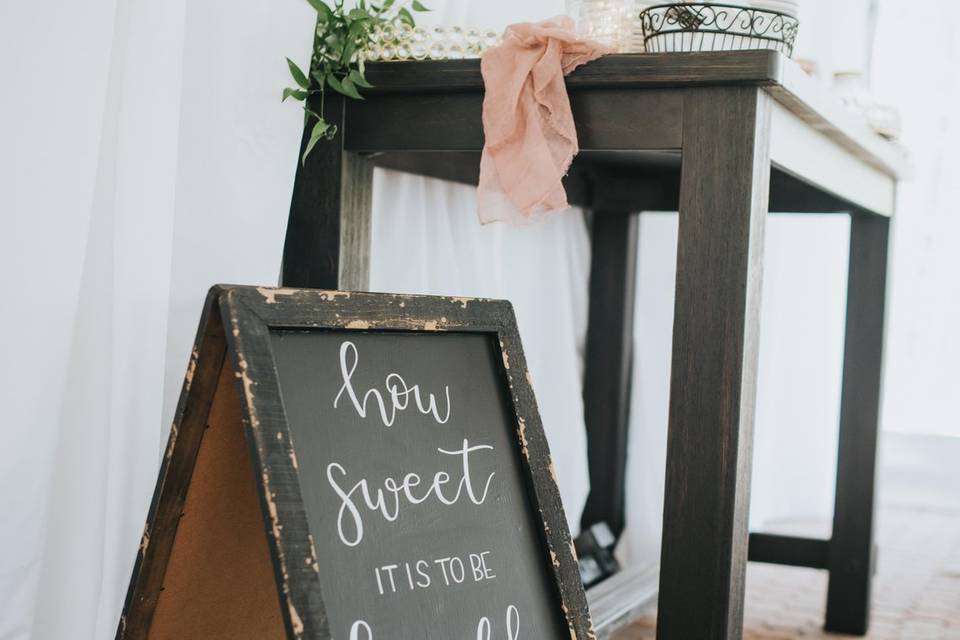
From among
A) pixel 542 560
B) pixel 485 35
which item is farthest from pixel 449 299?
pixel 485 35

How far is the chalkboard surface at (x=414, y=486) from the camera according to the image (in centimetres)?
81

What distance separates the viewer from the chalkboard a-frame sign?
0.78 meters

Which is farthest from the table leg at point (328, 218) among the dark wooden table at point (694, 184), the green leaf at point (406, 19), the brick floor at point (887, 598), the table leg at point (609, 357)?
the table leg at point (609, 357)

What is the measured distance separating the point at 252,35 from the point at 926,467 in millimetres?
2867

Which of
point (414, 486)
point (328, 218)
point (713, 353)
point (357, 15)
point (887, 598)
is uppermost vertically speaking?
point (357, 15)

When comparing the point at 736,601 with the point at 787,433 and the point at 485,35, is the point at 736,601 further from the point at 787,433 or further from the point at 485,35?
the point at 787,433

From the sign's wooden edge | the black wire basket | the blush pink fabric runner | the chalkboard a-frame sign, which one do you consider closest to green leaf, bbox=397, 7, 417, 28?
the blush pink fabric runner

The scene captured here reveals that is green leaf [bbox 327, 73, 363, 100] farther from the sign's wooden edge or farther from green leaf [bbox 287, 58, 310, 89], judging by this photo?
the sign's wooden edge

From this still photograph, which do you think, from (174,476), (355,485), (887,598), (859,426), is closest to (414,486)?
(355,485)

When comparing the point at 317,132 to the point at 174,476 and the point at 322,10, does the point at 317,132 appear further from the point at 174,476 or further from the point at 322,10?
the point at 174,476

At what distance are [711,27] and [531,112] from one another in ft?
0.64

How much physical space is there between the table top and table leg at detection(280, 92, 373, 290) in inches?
3.5

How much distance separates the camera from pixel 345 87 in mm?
1130

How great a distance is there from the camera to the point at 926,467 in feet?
11.0
